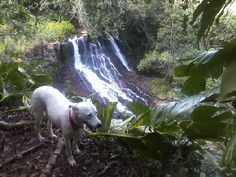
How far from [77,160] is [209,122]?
3.57ft

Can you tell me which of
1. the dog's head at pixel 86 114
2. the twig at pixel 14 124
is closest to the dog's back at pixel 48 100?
the dog's head at pixel 86 114

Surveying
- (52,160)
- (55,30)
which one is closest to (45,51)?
(55,30)

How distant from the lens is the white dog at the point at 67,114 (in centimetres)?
190

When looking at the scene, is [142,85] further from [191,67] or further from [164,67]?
[191,67]

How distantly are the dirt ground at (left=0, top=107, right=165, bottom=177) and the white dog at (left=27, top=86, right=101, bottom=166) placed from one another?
7cm

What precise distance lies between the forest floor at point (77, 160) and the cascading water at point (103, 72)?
679cm

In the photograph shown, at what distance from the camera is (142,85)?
1047 centimetres

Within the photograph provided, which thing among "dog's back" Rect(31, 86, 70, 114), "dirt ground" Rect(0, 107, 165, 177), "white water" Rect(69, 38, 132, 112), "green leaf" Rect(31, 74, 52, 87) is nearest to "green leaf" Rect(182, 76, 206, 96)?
"dirt ground" Rect(0, 107, 165, 177)

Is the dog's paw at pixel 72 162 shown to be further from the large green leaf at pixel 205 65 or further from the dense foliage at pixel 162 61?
the large green leaf at pixel 205 65

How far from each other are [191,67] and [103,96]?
8.62 m

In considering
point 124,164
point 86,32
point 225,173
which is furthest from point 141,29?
point 225,173

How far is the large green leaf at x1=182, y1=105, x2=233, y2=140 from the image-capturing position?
4.47ft

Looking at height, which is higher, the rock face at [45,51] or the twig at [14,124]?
the rock face at [45,51]

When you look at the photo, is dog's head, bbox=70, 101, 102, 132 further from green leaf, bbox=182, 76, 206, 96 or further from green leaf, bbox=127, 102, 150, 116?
green leaf, bbox=182, 76, 206, 96
